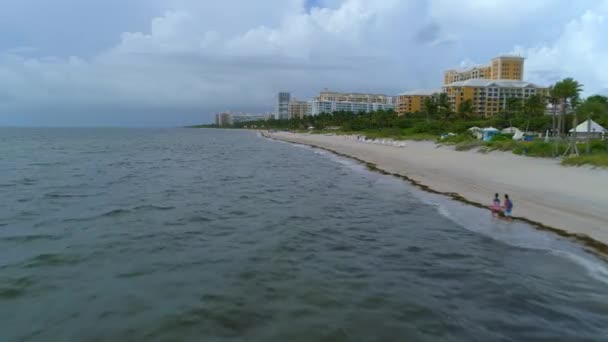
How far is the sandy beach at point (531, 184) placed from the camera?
12586 millimetres

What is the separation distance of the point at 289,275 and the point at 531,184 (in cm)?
1412

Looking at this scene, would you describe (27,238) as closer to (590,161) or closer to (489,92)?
(590,161)

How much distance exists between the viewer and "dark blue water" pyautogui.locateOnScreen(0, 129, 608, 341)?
6684 millimetres

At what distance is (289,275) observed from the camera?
8.88m

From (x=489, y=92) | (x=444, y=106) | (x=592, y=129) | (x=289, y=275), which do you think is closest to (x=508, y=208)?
(x=289, y=275)

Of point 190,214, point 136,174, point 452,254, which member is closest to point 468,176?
point 452,254

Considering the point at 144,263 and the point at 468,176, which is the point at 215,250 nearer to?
the point at 144,263

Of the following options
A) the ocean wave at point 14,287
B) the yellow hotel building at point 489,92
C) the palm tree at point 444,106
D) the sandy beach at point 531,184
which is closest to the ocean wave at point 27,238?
the ocean wave at point 14,287

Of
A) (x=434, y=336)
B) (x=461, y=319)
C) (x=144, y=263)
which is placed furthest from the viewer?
(x=144, y=263)

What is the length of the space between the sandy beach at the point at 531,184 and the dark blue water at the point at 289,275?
4.43 ft

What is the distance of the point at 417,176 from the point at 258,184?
9.57m

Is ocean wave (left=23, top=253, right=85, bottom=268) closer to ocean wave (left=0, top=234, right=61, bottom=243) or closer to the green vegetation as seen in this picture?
ocean wave (left=0, top=234, right=61, bottom=243)

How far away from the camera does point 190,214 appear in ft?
49.2

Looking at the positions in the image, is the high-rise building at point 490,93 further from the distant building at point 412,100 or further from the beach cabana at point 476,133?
the beach cabana at point 476,133
